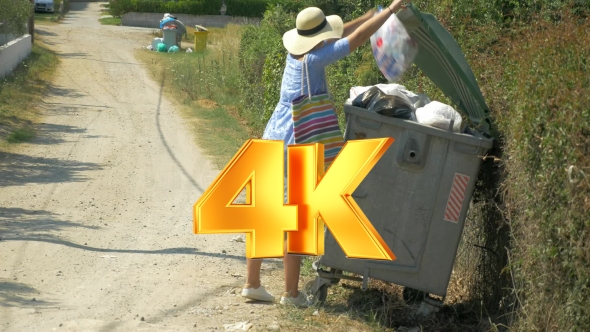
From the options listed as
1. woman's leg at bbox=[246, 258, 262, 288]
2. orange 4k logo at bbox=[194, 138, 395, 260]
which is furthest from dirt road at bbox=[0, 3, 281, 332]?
orange 4k logo at bbox=[194, 138, 395, 260]

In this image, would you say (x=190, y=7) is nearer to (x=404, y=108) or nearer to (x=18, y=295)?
(x=18, y=295)

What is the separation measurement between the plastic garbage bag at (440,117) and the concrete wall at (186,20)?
38282 mm

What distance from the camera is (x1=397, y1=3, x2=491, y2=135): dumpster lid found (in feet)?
18.0

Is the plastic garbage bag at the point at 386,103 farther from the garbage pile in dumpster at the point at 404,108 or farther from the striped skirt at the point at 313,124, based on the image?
the striped skirt at the point at 313,124

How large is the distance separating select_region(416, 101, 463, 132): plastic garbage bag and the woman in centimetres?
59

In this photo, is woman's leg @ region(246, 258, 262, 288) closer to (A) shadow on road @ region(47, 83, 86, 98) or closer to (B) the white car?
(A) shadow on road @ region(47, 83, 86, 98)

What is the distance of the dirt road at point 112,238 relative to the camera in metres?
5.60

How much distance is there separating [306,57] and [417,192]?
110cm

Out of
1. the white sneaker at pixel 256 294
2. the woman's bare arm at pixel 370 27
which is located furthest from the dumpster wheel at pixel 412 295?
the woman's bare arm at pixel 370 27

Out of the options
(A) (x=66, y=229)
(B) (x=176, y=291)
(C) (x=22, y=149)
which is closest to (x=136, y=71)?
(C) (x=22, y=149)

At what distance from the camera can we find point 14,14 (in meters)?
20.8

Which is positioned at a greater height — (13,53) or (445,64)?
(445,64)

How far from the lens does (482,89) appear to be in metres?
6.07

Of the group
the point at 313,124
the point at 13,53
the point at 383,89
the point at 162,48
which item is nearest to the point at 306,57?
the point at 313,124
